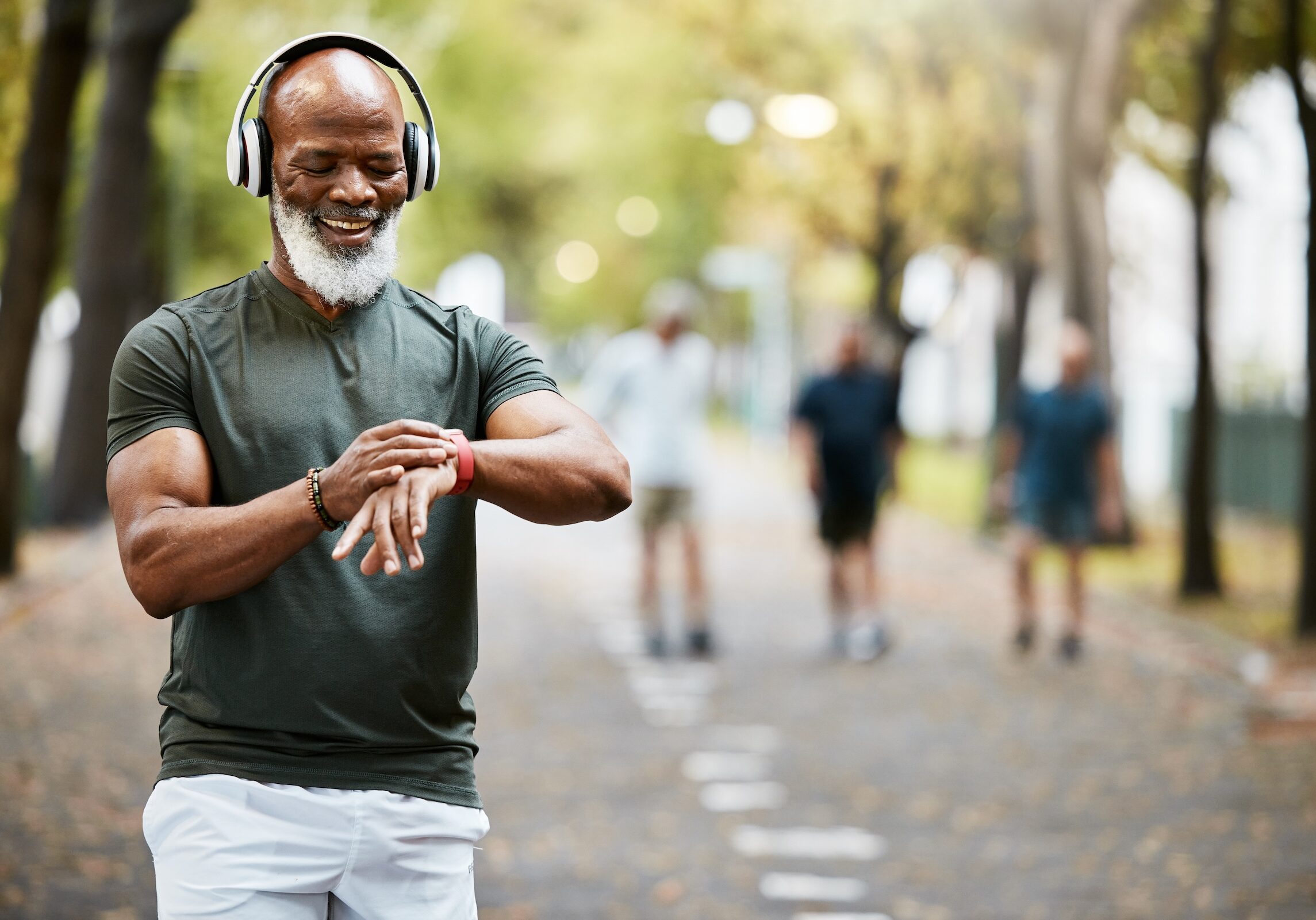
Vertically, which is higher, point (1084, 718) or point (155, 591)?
point (155, 591)

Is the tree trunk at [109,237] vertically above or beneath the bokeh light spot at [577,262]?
beneath

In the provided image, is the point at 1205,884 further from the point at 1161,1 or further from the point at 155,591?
the point at 1161,1

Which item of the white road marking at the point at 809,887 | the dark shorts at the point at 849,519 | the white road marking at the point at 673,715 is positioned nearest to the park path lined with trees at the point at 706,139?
the dark shorts at the point at 849,519

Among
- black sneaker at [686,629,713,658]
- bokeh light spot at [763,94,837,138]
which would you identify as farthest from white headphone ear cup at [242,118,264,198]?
bokeh light spot at [763,94,837,138]

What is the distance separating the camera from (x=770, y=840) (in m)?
7.07

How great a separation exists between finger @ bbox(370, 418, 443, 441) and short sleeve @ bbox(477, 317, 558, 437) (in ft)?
1.09

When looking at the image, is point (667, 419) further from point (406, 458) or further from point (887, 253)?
point (887, 253)

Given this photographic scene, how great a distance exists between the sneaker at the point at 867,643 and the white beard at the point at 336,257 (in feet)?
30.2

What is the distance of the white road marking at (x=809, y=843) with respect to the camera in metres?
6.86

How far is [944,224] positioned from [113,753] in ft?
72.8

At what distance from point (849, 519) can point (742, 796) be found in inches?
170

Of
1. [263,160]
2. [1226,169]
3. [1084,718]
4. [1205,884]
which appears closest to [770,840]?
[1205,884]

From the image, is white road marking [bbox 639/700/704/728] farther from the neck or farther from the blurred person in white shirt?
the neck

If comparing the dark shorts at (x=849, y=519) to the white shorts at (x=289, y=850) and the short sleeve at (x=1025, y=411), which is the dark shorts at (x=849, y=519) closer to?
the short sleeve at (x=1025, y=411)
